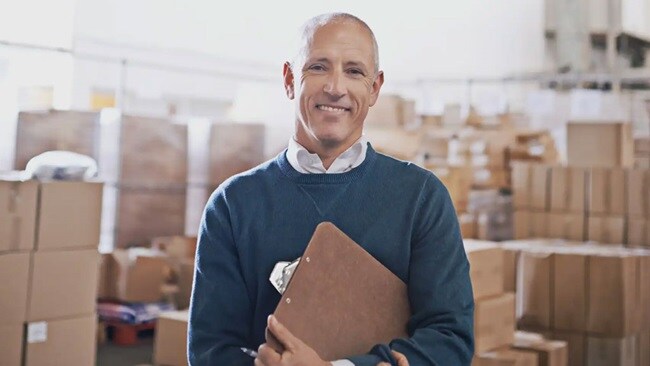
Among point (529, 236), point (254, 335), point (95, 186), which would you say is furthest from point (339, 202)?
point (529, 236)

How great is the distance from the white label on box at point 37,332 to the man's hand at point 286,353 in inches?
97.7

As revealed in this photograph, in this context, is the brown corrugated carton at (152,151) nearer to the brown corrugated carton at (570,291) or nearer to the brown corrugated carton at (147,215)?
the brown corrugated carton at (147,215)

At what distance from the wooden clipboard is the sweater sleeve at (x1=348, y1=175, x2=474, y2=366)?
Answer: 34 mm

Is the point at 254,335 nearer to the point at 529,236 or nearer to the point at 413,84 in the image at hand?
the point at 529,236

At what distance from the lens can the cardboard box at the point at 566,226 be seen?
179 inches

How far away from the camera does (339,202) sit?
4.36ft

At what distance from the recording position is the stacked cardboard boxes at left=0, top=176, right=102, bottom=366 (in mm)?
3289

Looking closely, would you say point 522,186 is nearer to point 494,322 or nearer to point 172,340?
point 494,322

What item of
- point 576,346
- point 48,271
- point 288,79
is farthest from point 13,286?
point 576,346

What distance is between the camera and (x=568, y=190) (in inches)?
181

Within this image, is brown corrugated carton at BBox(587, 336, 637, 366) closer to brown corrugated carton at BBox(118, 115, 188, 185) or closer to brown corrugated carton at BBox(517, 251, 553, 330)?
brown corrugated carton at BBox(517, 251, 553, 330)

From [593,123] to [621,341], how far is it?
1561mm

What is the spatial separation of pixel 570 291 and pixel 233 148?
257cm

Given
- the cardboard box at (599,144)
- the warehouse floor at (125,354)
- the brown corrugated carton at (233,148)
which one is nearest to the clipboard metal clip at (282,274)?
the warehouse floor at (125,354)
